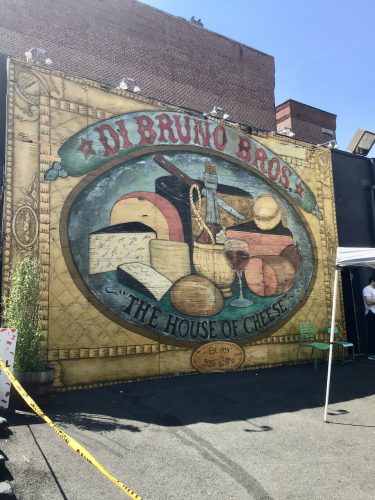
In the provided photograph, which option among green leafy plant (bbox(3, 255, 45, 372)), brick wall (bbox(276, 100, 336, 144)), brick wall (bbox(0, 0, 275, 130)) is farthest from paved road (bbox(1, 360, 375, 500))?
brick wall (bbox(276, 100, 336, 144))

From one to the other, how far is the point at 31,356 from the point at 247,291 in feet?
14.9

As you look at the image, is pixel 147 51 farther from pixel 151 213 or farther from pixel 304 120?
pixel 151 213

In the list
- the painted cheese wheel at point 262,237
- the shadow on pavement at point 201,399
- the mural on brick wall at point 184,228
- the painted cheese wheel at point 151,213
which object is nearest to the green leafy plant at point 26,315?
the shadow on pavement at point 201,399

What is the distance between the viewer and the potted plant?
216 inches

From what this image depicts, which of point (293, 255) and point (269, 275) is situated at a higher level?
point (293, 255)

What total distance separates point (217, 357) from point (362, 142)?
24.2 feet

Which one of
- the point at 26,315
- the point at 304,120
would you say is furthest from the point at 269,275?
the point at 304,120

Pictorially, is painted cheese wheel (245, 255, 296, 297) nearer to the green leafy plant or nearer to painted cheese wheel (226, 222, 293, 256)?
painted cheese wheel (226, 222, 293, 256)

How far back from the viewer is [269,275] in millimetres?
9031

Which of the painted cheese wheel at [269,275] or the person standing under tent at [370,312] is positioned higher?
the painted cheese wheel at [269,275]

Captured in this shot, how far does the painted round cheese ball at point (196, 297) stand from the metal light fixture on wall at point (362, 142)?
6.29 metres

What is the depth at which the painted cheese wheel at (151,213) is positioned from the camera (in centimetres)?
746

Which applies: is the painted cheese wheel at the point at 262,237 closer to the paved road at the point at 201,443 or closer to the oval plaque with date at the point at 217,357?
the oval plaque with date at the point at 217,357

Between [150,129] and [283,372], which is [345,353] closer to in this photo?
[283,372]
